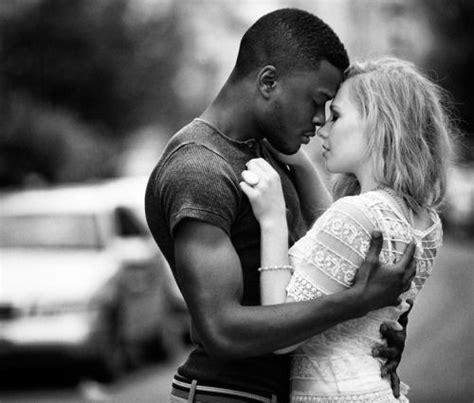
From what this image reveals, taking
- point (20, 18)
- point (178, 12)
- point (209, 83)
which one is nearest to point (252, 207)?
point (20, 18)

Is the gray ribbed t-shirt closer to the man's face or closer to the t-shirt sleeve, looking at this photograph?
the t-shirt sleeve

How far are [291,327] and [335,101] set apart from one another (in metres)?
0.86

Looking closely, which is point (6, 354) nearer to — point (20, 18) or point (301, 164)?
point (301, 164)

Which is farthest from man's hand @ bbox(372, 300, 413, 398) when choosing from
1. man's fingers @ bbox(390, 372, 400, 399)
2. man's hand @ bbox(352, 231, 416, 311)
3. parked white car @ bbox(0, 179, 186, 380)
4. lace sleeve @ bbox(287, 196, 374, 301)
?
parked white car @ bbox(0, 179, 186, 380)

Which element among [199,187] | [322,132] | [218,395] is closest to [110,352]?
[322,132]

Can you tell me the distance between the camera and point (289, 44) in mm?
3443

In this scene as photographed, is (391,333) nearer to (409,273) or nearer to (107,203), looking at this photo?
(409,273)

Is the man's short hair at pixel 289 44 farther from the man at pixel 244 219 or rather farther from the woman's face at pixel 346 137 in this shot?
the woman's face at pixel 346 137

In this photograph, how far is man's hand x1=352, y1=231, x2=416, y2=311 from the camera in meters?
3.25

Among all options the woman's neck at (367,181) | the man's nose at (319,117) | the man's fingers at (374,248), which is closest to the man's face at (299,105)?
the man's nose at (319,117)

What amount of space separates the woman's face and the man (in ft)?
0.21

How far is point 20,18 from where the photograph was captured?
894 inches

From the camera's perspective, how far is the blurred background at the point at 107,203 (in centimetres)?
993

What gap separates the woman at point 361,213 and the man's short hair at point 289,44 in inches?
6.1
